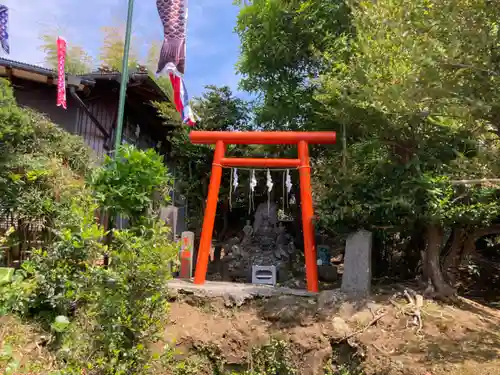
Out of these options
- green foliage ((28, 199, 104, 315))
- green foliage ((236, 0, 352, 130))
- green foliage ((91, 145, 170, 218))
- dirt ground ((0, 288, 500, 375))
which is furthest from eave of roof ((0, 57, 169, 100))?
dirt ground ((0, 288, 500, 375))

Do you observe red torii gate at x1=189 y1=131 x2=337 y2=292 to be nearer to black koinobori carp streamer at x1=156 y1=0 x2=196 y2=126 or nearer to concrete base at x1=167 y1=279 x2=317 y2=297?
concrete base at x1=167 y1=279 x2=317 y2=297

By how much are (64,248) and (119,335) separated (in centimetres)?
211

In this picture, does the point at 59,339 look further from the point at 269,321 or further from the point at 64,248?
the point at 269,321

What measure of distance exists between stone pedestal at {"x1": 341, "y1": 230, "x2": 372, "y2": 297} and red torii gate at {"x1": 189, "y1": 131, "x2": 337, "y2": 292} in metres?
0.79

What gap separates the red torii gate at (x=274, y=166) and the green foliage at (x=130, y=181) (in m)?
2.97

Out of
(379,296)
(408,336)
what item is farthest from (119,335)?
(379,296)

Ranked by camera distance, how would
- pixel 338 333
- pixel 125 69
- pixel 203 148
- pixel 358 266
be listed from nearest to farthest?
pixel 338 333, pixel 125 69, pixel 358 266, pixel 203 148

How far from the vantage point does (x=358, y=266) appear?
29.4ft

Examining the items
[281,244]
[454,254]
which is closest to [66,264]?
[281,244]

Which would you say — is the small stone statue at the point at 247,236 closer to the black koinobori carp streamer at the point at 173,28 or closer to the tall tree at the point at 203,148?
the tall tree at the point at 203,148

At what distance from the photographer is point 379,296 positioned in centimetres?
886

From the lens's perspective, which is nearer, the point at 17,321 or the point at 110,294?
the point at 110,294

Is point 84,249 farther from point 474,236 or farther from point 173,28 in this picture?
point 474,236

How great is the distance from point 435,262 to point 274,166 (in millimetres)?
4407
